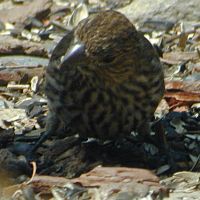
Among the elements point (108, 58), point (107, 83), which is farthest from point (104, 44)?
point (107, 83)

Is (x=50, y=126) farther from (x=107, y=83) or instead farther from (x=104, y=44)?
(x=104, y=44)

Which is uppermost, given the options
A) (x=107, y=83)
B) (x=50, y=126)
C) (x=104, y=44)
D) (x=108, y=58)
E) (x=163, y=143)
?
(x=104, y=44)

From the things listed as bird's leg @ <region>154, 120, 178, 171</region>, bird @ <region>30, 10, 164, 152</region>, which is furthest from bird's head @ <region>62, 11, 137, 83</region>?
bird's leg @ <region>154, 120, 178, 171</region>

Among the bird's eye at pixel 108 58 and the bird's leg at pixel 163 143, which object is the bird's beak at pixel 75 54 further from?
the bird's leg at pixel 163 143

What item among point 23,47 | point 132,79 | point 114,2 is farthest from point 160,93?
point 114,2

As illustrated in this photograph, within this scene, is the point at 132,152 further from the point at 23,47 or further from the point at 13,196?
the point at 23,47

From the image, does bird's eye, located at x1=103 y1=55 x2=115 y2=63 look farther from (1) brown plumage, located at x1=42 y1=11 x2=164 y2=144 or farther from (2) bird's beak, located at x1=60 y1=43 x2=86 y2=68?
(2) bird's beak, located at x1=60 y1=43 x2=86 y2=68
